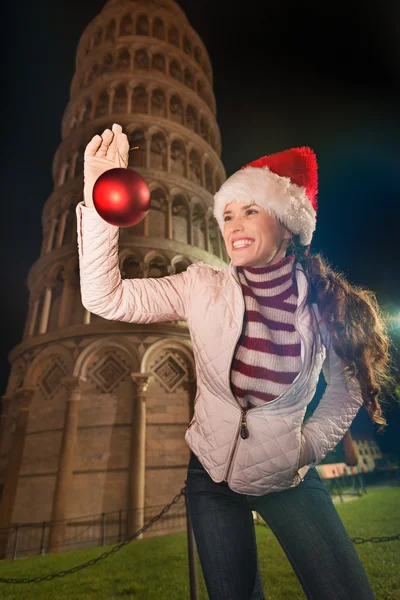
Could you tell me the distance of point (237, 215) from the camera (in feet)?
5.90

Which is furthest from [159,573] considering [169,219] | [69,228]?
[69,228]

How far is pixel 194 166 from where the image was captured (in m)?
17.8

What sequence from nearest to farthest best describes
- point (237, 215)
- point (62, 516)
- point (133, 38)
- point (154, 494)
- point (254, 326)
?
point (254, 326), point (237, 215), point (62, 516), point (154, 494), point (133, 38)

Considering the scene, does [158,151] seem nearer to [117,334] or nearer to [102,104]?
[102,104]

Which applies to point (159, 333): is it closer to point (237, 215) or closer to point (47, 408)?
point (47, 408)

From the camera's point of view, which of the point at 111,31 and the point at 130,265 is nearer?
the point at 130,265

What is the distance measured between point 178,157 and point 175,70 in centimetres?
646

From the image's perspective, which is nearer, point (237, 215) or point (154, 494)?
point (237, 215)

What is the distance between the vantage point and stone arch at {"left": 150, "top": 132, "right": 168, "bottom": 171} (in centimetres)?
1630

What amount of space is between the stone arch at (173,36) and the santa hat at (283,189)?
77.5 ft

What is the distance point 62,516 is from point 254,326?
10414mm

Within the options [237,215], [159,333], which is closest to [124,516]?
[159,333]

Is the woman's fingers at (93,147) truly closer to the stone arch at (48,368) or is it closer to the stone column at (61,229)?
the stone arch at (48,368)

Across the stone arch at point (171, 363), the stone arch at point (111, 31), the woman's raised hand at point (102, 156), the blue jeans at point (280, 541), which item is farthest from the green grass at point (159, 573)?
the stone arch at point (111, 31)
